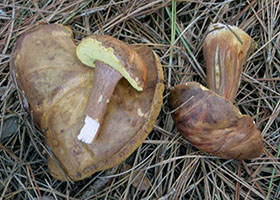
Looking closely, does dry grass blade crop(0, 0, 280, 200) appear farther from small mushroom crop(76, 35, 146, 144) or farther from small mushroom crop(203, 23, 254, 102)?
small mushroom crop(76, 35, 146, 144)

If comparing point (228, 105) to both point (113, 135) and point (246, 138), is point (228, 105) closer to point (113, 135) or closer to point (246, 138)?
point (246, 138)

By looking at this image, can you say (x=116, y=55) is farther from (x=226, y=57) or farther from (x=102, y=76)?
(x=226, y=57)

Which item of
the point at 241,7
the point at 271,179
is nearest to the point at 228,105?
the point at 271,179

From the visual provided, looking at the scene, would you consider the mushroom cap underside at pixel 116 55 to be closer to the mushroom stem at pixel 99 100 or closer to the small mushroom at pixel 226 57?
the mushroom stem at pixel 99 100

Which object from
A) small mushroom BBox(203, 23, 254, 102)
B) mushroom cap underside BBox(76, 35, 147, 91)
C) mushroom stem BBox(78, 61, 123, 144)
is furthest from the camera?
small mushroom BBox(203, 23, 254, 102)

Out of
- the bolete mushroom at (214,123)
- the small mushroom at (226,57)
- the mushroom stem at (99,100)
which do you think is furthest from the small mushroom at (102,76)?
the small mushroom at (226,57)

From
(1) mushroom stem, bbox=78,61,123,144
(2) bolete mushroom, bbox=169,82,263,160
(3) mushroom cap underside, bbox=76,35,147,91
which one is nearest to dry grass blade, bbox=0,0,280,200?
(2) bolete mushroom, bbox=169,82,263,160

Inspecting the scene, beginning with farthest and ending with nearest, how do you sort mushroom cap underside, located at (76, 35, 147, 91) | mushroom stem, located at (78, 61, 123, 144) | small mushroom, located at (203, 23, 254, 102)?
1. small mushroom, located at (203, 23, 254, 102)
2. mushroom stem, located at (78, 61, 123, 144)
3. mushroom cap underside, located at (76, 35, 147, 91)
